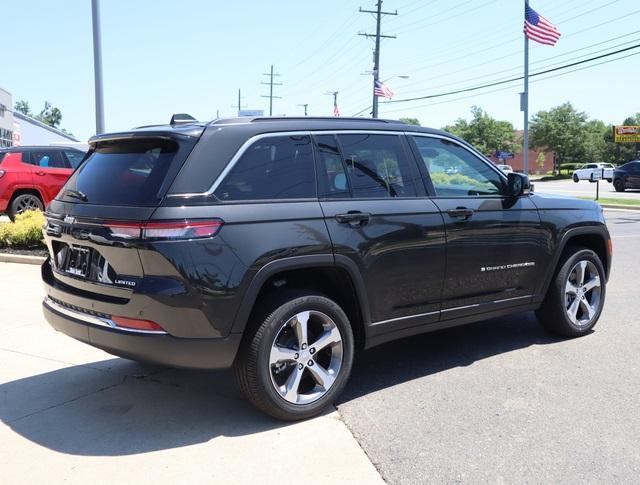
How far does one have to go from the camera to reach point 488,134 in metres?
89.8

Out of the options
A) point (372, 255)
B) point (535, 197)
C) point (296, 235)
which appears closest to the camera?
point (296, 235)

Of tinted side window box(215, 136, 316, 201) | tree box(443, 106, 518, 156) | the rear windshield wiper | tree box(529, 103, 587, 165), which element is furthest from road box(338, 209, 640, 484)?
tree box(443, 106, 518, 156)

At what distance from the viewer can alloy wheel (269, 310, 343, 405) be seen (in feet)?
12.6

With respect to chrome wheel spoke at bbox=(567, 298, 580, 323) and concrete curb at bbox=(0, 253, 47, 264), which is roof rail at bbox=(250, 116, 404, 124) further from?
concrete curb at bbox=(0, 253, 47, 264)

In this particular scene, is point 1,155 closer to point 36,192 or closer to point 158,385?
point 36,192

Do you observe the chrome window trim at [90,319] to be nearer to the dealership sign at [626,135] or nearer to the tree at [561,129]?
the dealership sign at [626,135]

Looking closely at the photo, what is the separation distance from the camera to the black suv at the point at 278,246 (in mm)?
3508

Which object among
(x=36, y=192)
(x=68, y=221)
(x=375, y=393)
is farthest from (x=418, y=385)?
(x=36, y=192)

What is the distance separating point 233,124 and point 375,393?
2.08 m

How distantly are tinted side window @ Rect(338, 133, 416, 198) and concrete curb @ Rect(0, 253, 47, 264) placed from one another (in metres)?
6.87

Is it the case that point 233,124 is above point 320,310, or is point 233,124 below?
above

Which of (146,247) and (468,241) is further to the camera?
(468,241)

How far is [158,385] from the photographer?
4.61 meters

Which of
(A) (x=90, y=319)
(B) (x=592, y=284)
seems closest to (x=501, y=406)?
(B) (x=592, y=284)
